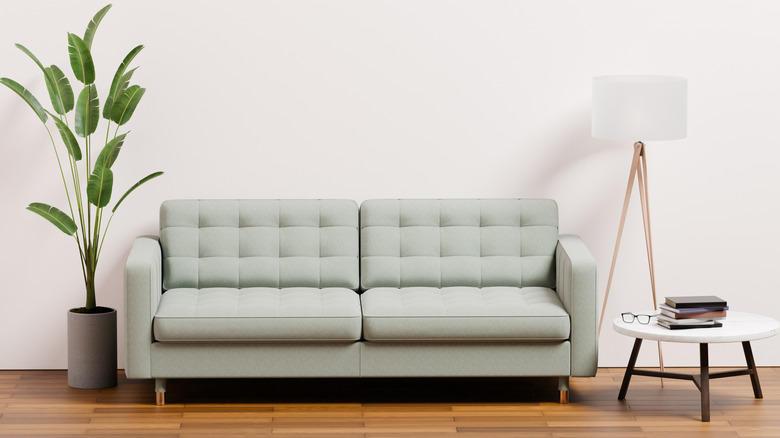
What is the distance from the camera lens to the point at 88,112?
→ 497cm

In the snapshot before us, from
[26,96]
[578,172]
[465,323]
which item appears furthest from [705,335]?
[26,96]

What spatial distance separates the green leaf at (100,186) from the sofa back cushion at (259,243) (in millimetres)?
305

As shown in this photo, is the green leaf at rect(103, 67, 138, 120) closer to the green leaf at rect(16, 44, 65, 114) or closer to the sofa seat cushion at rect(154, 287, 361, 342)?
the green leaf at rect(16, 44, 65, 114)

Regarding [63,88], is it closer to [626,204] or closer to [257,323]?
[257,323]

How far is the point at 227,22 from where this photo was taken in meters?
5.26

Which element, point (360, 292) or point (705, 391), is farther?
point (360, 292)

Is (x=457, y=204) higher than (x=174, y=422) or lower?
higher

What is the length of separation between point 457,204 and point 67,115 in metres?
2.00

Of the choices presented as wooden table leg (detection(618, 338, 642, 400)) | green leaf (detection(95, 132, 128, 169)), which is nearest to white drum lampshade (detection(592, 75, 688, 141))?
wooden table leg (detection(618, 338, 642, 400))

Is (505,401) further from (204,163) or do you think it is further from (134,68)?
(134,68)

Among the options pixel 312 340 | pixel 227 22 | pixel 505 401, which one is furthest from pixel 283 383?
pixel 227 22

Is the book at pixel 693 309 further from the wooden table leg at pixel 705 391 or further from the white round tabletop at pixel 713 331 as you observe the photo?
the wooden table leg at pixel 705 391

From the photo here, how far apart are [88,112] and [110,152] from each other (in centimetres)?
23

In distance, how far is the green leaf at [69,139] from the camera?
15.9 ft
